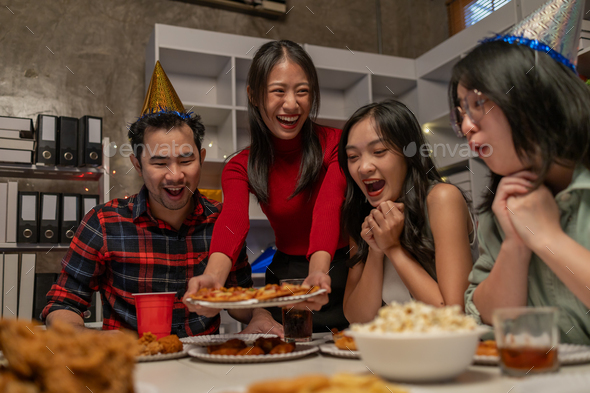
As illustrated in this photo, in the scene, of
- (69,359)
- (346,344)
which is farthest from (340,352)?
(69,359)

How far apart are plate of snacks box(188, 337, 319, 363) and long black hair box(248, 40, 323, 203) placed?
27.8 inches

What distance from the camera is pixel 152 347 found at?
91cm

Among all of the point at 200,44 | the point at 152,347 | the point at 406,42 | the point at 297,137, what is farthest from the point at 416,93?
the point at 152,347

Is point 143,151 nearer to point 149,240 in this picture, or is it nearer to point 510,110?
point 149,240

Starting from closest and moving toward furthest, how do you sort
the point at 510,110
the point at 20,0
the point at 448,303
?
the point at 510,110, the point at 448,303, the point at 20,0

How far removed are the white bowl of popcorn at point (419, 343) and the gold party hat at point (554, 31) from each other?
595mm

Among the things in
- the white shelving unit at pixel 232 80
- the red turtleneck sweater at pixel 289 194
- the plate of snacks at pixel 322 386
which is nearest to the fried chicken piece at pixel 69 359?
the plate of snacks at pixel 322 386

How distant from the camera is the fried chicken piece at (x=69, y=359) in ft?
1.53

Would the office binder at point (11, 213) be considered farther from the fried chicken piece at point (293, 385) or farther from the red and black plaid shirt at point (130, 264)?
the fried chicken piece at point (293, 385)

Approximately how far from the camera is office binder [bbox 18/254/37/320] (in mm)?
2488

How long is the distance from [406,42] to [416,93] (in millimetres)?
670

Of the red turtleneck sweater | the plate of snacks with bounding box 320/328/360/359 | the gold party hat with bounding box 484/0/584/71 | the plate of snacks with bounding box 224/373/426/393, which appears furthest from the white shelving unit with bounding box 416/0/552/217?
the plate of snacks with bounding box 224/373/426/393

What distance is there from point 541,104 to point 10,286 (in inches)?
99.4

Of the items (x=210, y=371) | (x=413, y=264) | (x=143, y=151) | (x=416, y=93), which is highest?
(x=416, y=93)
